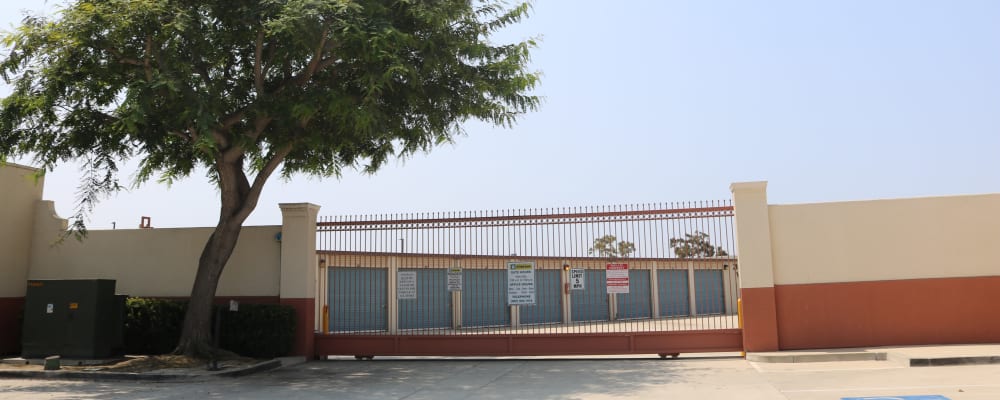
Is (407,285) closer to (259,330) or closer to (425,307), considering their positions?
(259,330)

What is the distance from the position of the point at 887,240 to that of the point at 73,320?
15.0 metres

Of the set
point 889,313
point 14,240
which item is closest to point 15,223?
point 14,240

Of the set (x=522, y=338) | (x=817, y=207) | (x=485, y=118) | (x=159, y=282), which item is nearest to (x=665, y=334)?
(x=522, y=338)

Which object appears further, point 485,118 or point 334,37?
point 485,118

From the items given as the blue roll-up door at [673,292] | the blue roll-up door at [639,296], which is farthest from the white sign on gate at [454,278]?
the blue roll-up door at [673,292]

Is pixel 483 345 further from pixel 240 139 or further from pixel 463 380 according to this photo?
pixel 240 139

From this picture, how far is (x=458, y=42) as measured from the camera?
527 inches

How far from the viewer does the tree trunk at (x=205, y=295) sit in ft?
46.6

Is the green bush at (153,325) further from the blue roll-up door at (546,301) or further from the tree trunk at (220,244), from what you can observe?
the blue roll-up door at (546,301)

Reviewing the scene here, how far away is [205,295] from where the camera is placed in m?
14.4

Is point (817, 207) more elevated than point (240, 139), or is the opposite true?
point (240, 139)

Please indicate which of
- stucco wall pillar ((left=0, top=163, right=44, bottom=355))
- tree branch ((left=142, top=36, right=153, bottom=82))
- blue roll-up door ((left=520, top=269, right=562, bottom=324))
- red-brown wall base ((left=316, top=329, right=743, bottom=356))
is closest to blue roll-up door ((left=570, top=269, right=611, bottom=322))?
blue roll-up door ((left=520, top=269, right=562, bottom=324))

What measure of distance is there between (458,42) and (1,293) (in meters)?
11.3

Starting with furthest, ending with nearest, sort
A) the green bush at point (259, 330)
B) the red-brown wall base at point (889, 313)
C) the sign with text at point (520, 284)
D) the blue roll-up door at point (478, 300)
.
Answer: the blue roll-up door at point (478, 300) < the green bush at point (259, 330) < the sign with text at point (520, 284) < the red-brown wall base at point (889, 313)
